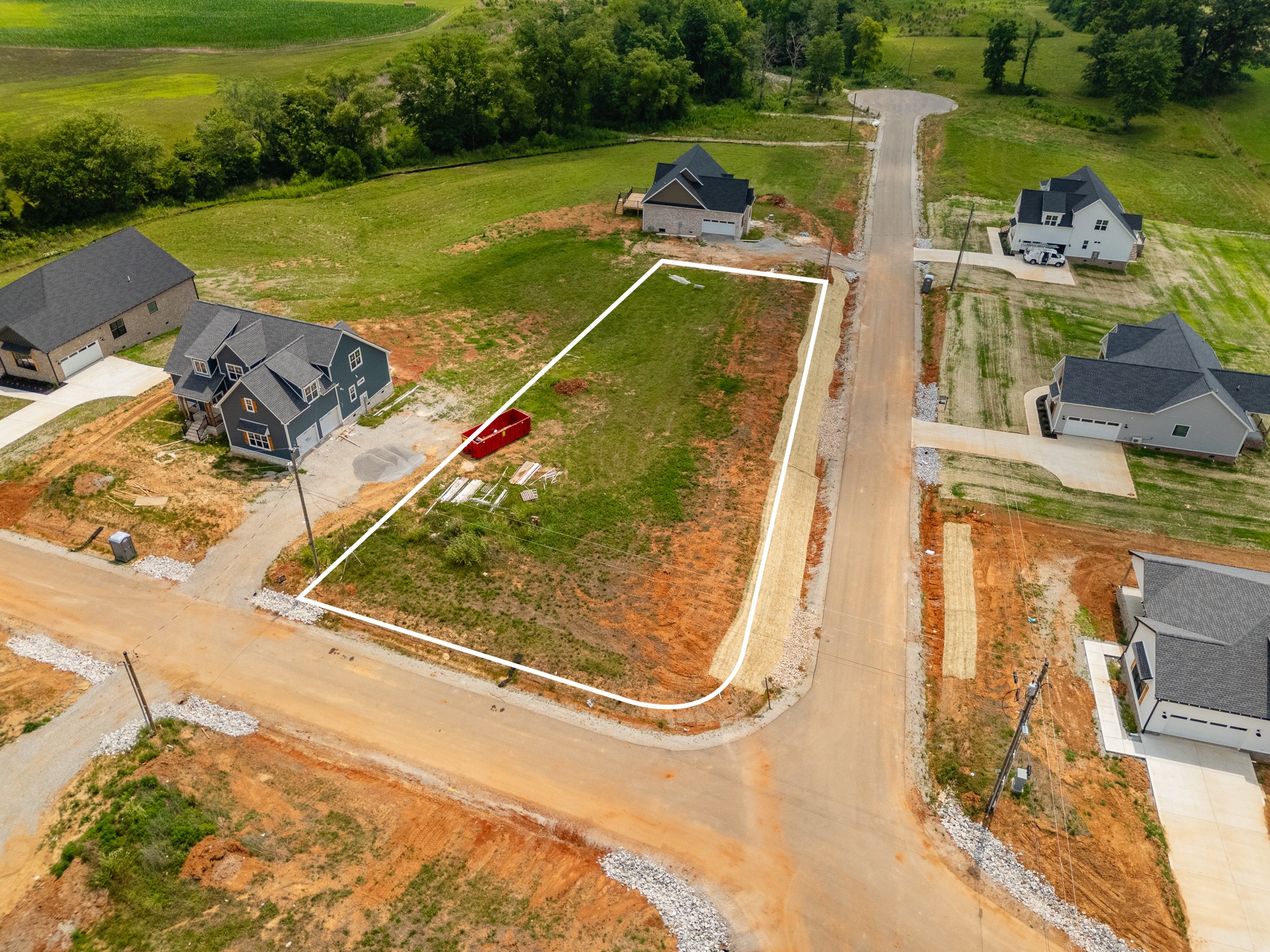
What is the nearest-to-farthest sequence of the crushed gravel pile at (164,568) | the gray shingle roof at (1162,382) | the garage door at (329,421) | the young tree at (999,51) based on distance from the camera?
1. the crushed gravel pile at (164,568)
2. the garage door at (329,421)
3. the gray shingle roof at (1162,382)
4. the young tree at (999,51)

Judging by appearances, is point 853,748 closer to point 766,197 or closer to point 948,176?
point 766,197

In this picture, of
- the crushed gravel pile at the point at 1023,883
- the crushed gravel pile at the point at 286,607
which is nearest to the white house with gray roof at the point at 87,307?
the crushed gravel pile at the point at 286,607

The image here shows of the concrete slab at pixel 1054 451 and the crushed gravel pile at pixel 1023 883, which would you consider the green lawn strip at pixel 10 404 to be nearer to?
the concrete slab at pixel 1054 451

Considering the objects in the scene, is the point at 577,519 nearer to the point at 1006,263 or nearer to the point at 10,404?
the point at 10,404

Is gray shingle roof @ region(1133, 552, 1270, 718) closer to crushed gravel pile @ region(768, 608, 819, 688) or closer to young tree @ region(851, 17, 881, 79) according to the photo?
crushed gravel pile @ region(768, 608, 819, 688)

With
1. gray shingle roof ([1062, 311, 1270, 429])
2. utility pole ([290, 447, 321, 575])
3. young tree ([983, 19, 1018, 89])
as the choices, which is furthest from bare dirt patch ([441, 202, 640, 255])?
young tree ([983, 19, 1018, 89])

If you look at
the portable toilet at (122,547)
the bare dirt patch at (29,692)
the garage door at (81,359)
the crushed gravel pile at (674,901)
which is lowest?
the crushed gravel pile at (674,901)

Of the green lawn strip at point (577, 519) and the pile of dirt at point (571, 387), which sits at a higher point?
the pile of dirt at point (571, 387)
